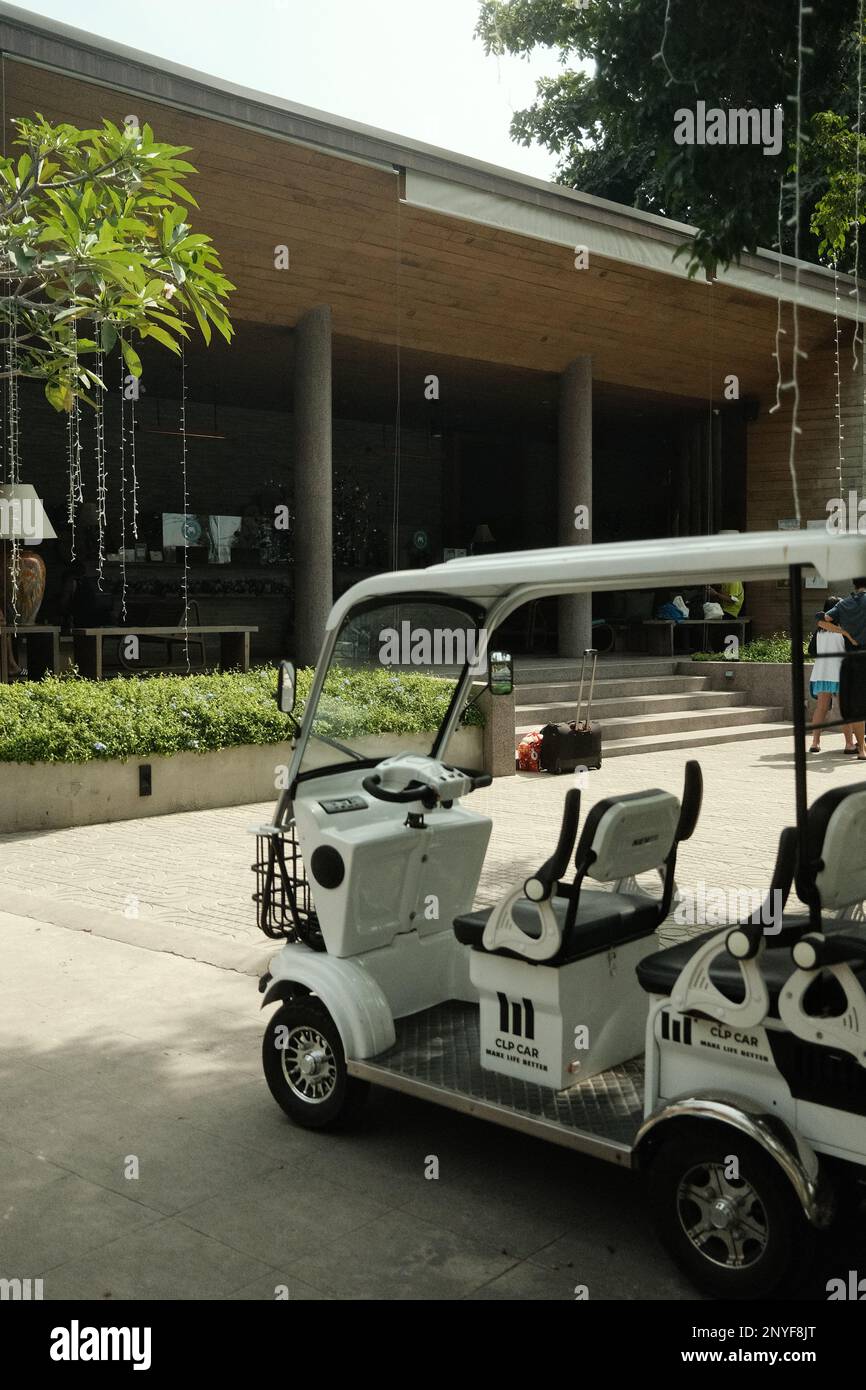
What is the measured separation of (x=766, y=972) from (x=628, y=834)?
722 mm

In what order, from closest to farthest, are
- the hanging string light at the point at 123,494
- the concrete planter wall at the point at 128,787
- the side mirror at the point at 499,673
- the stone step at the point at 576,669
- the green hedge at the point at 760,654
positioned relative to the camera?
the side mirror at the point at 499,673
the concrete planter wall at the point at 128,787
the hanging string light at the point at 123,494
the stone step at the point at 576,669
the green hedge at the point at 760,654

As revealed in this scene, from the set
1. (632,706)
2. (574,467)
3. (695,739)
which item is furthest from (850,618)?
→ (574,467)

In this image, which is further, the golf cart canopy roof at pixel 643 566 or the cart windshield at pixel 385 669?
the cart windshield at pixel 385 669

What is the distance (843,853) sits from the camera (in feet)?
10.6

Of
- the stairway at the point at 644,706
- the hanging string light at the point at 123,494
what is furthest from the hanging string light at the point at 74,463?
the stairway at the point at 644,706

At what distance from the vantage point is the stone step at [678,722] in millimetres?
14289

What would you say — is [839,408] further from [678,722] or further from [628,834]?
[628,834]

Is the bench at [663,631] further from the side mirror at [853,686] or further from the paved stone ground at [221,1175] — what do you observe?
the side mirror at [853,686]

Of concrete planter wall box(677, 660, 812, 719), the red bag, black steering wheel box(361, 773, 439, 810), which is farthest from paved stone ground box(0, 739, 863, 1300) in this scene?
concrete planter wall box(677, 660, 812, 719)

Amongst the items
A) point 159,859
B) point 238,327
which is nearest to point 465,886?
point 159,859

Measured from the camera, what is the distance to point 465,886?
4.66 m

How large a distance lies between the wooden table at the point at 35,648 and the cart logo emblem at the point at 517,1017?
8173mm
